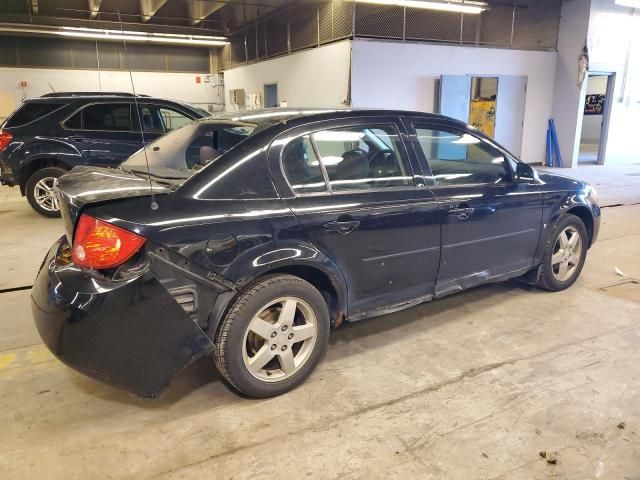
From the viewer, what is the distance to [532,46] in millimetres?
13195

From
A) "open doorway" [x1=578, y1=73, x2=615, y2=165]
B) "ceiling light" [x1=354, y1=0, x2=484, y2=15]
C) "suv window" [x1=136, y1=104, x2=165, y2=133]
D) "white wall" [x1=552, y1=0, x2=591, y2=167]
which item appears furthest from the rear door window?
"open doorway" [x1=578, y1=73, x2=615, y2=165]

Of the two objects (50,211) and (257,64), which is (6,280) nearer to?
(50,211)

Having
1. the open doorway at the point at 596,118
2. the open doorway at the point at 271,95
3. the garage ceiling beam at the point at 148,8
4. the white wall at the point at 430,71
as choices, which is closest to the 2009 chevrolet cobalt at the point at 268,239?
the white wall at the point at 430,71

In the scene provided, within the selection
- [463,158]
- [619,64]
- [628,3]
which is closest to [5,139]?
[463,158]

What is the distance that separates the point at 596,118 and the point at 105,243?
22.4 meters

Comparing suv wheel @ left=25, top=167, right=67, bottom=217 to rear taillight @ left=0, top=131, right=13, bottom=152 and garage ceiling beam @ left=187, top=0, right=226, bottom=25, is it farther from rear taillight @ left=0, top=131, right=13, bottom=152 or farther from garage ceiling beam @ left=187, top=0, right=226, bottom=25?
garage ceiling beam @ left=187, top=0, right=226, bottom=25

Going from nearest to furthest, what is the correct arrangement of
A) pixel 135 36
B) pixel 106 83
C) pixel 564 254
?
pixel 564 254, pixel 135 36, pixel 106 83

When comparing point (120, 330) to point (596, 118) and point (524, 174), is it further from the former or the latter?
point (596, 118)

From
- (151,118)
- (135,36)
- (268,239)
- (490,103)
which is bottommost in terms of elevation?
(268,239)

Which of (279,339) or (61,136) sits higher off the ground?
(61,136)

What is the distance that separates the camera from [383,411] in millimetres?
2529

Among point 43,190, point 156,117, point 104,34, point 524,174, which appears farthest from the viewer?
point 104,34

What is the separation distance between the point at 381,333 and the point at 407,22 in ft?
32.7

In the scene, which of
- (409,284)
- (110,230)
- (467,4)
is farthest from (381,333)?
(467,4)
